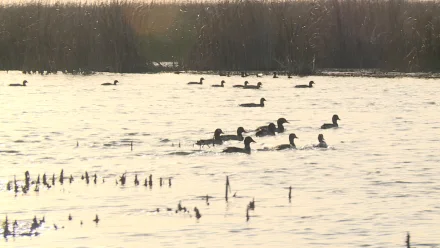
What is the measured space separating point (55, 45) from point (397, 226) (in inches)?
1217

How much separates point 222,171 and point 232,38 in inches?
976

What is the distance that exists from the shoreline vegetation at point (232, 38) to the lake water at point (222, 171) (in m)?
7.70

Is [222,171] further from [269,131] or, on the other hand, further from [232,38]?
[232,38]

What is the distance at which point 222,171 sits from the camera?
1534 centimetres

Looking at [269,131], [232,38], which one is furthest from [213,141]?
[232,38]

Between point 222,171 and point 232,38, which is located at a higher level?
point 232,38

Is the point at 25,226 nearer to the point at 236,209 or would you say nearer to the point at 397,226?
the point at 236,209

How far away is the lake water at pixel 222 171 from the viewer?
10.5 meters

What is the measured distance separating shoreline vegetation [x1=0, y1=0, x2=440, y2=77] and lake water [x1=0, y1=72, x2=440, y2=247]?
7.70 meters

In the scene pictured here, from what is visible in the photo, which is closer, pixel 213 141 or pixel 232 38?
pixel 213 141

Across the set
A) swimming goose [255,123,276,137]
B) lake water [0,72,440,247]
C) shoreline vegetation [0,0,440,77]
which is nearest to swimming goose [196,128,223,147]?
lake water [0,72,440,247]

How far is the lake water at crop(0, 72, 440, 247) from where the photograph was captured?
10492 mm

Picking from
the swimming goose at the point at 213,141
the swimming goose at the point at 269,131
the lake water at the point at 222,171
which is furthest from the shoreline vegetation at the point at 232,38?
the swimming goose at the point at 213,141

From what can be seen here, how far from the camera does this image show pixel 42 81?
38.3 m
